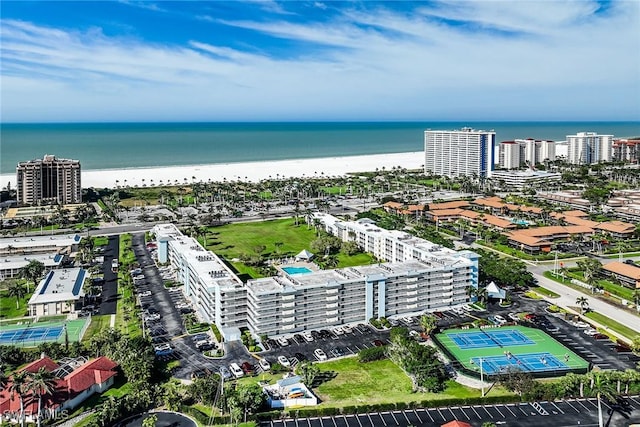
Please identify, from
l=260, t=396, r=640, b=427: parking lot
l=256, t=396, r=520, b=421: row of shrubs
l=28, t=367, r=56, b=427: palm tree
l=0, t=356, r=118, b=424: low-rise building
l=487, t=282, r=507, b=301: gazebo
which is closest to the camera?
l=28, t=367, r=56, b=427: palm tree

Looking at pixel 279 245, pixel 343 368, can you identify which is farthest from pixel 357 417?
pixel 279 245

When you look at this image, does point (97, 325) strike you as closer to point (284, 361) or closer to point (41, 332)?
point (41, 332)

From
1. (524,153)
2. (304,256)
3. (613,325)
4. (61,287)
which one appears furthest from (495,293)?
(524,153)

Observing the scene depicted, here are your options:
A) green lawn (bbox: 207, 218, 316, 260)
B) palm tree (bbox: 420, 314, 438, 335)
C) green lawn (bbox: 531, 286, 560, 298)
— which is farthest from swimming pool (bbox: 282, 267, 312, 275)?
green lawn (bbox: 531, 286, 560, 298)

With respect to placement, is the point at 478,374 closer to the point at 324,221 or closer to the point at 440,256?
the point at 440,256

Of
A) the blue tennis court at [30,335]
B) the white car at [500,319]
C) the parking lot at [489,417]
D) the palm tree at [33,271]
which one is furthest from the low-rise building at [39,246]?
the white car at [500,319]

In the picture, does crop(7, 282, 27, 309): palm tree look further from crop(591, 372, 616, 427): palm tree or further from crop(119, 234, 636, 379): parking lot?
crop(591, 372, 616, 427): palm tree
